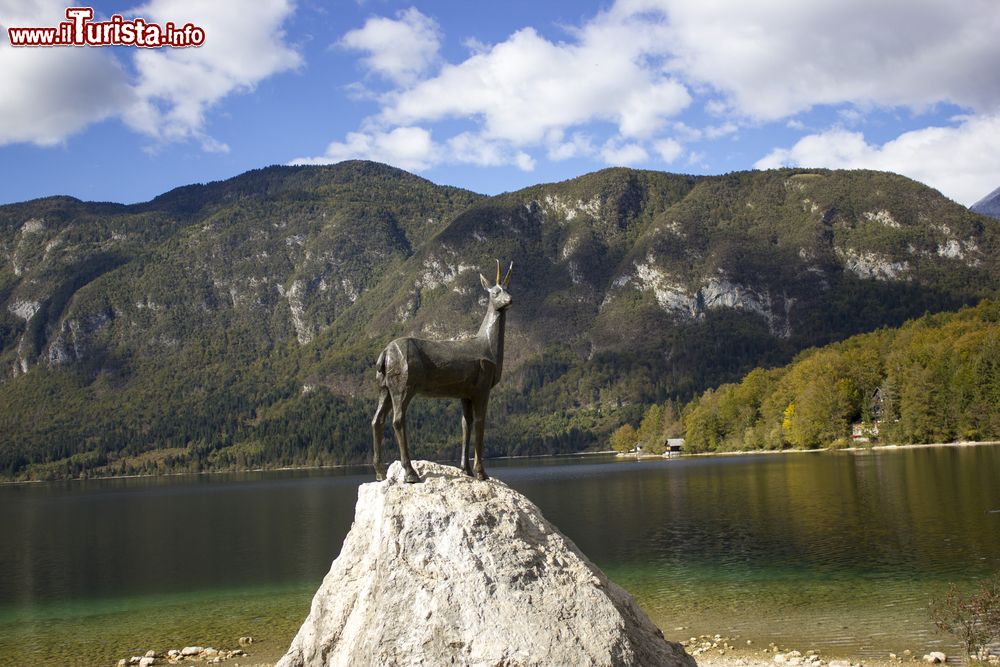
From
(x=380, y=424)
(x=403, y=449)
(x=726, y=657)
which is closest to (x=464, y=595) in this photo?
A: (x=403, y=449)

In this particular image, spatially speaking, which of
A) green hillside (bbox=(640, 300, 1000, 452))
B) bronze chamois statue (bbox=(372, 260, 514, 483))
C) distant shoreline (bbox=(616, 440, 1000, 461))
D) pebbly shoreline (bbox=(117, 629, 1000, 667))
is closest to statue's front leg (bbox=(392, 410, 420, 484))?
bronze chamois statue (bbox=(372, 260, 514, 483))

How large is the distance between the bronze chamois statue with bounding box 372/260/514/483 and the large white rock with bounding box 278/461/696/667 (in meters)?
1.06

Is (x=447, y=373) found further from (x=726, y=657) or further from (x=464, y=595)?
(x=726, y=657)

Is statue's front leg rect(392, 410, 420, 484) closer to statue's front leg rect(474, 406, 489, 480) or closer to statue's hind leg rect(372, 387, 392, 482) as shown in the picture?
statue's hind leg rect(372, 387, 392, 482)

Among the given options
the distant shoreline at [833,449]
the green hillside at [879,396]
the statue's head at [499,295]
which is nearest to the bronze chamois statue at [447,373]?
the statue's head at [499,295]

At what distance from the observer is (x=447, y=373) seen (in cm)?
1473

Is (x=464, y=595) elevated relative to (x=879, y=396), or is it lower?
lower

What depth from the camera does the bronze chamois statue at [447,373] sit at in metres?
14.5

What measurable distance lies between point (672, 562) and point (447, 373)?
23404 millimetres

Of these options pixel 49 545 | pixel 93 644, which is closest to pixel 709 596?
pixel 93 644

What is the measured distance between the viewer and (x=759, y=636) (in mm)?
22828

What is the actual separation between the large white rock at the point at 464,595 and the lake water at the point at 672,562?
1097 centimetres

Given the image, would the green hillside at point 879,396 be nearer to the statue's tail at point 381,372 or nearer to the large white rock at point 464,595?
the large white rock at point 464,595

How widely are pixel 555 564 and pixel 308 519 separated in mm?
55049
